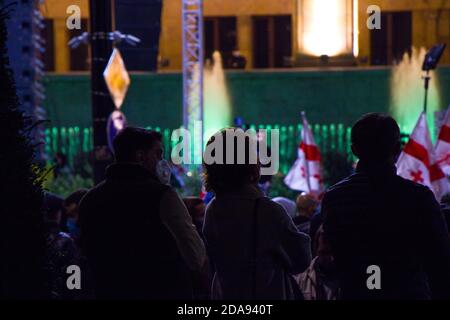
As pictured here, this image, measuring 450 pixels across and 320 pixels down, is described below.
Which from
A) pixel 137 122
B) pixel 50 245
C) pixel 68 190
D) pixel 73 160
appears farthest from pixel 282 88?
pixel 50 245

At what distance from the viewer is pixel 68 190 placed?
24.5m

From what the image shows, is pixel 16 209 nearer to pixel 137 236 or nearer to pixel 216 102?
pixel 137 236

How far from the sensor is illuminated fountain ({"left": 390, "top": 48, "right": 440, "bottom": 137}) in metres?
32.6

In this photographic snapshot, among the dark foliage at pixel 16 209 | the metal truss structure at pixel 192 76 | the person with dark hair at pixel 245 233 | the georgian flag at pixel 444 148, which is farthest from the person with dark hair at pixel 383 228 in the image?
the metal truss structure at pixel 192 76

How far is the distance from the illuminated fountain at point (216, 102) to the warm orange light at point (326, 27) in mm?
22127

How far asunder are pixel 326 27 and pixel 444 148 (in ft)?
9.82

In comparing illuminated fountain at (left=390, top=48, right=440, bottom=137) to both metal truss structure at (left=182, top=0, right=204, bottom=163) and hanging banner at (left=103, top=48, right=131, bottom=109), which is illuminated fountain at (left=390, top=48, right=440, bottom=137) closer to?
metal truss structure at (left=182, top=0, right=204, bottom=163)

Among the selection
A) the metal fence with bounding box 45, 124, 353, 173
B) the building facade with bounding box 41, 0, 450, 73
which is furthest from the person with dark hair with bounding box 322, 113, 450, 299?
the building facade with bounding box 41, 0, 450, 73

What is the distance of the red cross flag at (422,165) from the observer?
1345cm

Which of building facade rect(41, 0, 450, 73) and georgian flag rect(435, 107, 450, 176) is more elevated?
building facade rect(41, 0, 450, 73)

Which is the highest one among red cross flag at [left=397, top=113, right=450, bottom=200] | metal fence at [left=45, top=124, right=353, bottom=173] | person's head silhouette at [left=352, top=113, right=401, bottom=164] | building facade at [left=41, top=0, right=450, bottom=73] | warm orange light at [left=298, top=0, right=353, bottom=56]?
building facade at [left=41, top=0, right=450, bottom=73]

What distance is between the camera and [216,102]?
34.0 metres

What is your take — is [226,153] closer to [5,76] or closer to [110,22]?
[5,76]

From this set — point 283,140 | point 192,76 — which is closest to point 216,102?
point 283,140
